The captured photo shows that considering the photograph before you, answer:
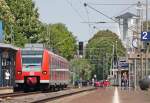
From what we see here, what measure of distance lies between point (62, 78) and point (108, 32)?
405 ft

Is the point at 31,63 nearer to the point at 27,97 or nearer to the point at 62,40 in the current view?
the point at 27,97

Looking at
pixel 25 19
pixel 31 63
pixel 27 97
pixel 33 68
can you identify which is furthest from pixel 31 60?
pixel 25 19

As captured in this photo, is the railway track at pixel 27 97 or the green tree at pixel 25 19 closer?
the railway track at pixel 27 97

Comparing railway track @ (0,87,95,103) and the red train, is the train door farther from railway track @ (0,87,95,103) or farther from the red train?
railway track @ (0,87,95,103)

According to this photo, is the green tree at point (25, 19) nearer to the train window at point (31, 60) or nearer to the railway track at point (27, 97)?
the train window at point (31, 60)

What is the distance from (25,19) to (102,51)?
82519mm

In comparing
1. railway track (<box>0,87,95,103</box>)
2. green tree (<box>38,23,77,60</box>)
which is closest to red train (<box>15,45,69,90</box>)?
railway track (<box>0,87,95,103</box>)

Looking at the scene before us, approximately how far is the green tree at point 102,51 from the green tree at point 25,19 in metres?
72.3

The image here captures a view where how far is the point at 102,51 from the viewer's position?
178375 mm

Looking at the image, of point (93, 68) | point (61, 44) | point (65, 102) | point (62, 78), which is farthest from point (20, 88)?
point (93, 68)

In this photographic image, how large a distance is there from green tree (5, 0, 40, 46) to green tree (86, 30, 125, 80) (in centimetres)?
7229

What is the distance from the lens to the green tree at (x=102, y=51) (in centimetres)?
17212

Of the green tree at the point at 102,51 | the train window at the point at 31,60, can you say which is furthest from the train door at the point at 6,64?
the green tree at the point at 102,51

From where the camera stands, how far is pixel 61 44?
14500 cm
